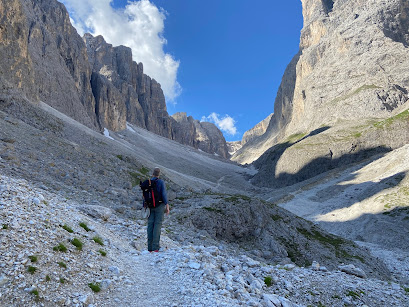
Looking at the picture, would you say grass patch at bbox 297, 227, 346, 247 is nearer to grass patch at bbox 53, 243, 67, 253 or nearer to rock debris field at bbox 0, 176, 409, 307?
rock debris field at bbox 0, 176, 409, 307

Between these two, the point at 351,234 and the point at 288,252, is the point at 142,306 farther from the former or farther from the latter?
the point at 351,234

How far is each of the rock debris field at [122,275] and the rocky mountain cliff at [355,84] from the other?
89.8 m

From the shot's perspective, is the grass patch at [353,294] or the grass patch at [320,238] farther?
the grass patch at [320,238]

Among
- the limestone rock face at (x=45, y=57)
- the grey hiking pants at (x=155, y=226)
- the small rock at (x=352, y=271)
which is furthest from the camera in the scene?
the limestone rock face at (x=45, y=57)

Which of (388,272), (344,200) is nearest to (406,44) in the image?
(344,200)

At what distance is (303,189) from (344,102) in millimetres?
83082

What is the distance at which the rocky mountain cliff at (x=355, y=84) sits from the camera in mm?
97875

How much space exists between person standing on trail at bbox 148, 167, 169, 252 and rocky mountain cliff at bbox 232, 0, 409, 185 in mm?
91925

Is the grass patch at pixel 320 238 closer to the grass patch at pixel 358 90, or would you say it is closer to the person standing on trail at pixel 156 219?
the person standing on trail at pixel 156 219

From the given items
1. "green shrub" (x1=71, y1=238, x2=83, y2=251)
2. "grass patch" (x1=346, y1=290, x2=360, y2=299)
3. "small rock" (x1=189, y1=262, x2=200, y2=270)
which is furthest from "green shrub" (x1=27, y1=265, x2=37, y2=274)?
"grass patch" (x1=346, y1=290, x2=360, y2=299)

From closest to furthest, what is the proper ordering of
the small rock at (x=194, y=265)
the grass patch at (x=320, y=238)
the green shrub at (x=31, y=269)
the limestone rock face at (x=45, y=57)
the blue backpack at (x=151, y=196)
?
the green shrub at (x=31, y=269) → the small rock at (x=194, y=265) → the blue backpack at (x=151, y=196) → the grass patch at (x=320, y=238) → the limestone rock face at (x=45, y=57)

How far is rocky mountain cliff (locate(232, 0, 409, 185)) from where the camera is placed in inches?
3853

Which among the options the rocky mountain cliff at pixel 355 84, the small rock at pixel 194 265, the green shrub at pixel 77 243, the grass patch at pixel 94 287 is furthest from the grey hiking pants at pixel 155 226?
the rocky mountain cliff at pixel 355 84

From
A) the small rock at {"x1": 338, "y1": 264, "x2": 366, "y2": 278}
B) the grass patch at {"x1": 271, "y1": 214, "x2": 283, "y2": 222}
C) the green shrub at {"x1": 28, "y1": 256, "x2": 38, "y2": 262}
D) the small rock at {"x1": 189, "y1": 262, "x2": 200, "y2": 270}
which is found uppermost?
the grass patch at {"x1": 271, "y1": 214, "x2": 283, "y2": 222}
